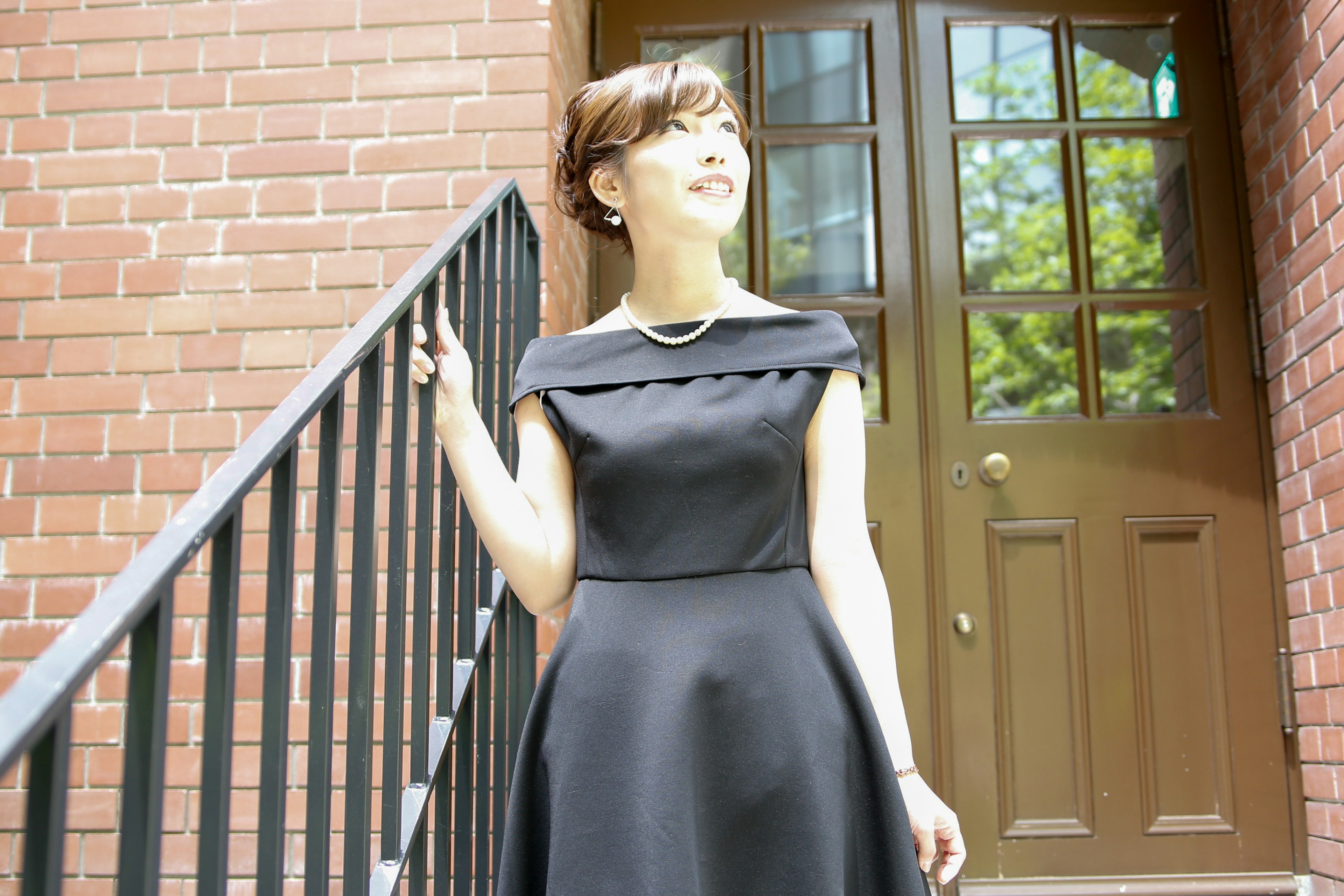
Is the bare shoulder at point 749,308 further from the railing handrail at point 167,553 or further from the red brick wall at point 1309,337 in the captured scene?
the red brick wall at point 1309,337

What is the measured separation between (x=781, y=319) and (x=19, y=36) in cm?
247

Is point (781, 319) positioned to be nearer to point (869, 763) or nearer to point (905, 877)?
point (869, 763)

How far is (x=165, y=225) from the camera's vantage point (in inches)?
106

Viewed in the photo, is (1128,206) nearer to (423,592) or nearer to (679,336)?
(679,336)

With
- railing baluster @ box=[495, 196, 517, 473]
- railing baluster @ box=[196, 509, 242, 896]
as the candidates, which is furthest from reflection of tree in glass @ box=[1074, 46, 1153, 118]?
railing baluster @ box=[196, 509, 242, 896]

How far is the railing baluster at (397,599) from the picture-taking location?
4.59 feet

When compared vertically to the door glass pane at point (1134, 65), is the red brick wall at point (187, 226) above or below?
below

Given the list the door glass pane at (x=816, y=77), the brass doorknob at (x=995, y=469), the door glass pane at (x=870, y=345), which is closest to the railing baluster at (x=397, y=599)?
the door glass pane at (x=870, y=345)

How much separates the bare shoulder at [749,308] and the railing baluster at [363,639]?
52 centimetres

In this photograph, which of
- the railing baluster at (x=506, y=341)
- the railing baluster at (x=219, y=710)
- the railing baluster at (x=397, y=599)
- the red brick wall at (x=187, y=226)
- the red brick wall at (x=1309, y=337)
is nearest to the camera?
the railing baluster at (x=219, y=710)

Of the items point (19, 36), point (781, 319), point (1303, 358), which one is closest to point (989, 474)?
point (1303, 358)

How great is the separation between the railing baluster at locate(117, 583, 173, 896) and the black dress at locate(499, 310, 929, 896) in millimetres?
566

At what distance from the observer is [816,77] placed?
3.35m

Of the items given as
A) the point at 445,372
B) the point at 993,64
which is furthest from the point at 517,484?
the point at 993,64
